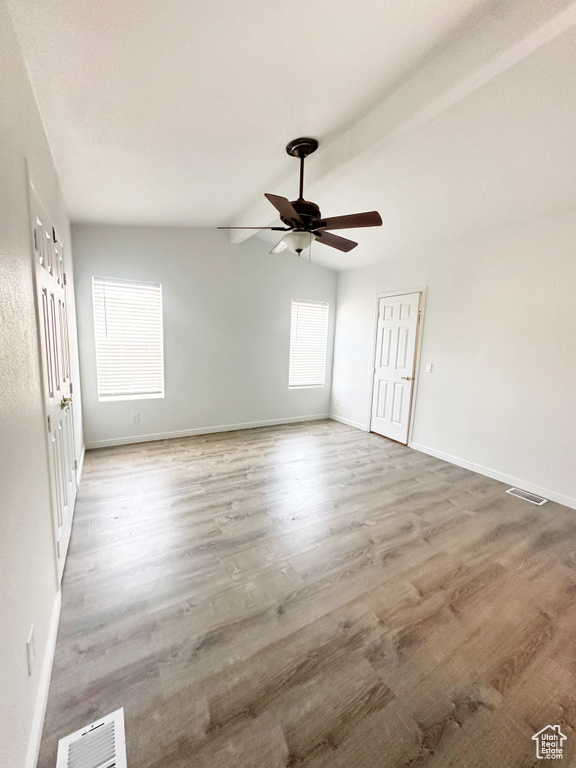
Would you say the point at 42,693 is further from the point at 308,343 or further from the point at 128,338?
the point at 308,343

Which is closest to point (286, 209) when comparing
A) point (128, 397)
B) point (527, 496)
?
point (128, 397)

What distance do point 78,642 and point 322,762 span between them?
122 centimetres

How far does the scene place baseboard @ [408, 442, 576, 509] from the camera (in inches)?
119

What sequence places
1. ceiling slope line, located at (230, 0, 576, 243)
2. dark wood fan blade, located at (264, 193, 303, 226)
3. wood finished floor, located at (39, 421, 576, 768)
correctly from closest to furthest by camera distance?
1. wood finished floor, located at (39, 421, 576, 768)
2. ceiling slope line, located at (230, 0, 576, 243)
3. dark wood fan blade, located at (264, 193, 303, 226)

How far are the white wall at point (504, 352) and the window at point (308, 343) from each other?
4.73ft

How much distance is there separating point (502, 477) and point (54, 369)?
167 inches

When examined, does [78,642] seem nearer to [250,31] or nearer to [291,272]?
[250,31]

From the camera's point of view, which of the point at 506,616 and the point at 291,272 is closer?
the point at 506,616

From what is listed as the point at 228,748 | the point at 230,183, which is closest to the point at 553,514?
the point at 228,748

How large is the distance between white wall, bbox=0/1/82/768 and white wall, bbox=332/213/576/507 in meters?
3.96

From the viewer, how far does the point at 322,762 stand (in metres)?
1.12

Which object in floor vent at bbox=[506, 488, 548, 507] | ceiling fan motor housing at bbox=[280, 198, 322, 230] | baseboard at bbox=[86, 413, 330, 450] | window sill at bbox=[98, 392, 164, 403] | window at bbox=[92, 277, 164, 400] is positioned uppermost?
ceiling fan motor housing at bbox=[280, 198, 322, 230]

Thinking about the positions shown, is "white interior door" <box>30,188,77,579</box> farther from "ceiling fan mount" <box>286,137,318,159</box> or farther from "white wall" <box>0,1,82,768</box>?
"ceiling fan mount" <box>286,137,318,159</box>

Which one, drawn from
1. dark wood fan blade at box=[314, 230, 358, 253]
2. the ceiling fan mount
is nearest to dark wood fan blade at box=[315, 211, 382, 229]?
dark wood fan blade at box=[314, 230, 358, 253]
